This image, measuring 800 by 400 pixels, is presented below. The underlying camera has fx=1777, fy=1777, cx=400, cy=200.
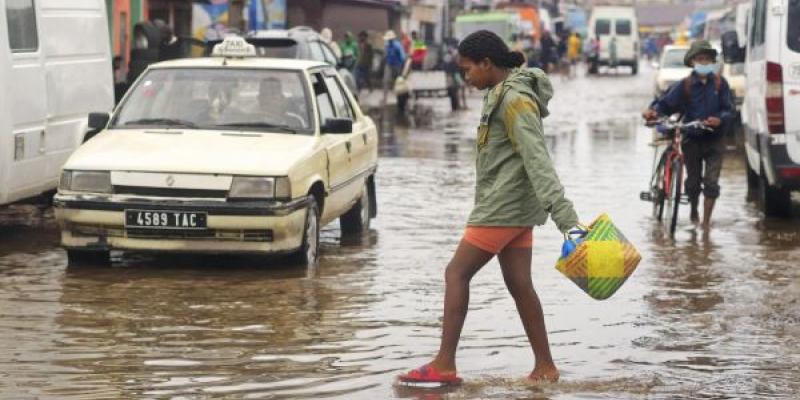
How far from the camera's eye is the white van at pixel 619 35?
77.9 m

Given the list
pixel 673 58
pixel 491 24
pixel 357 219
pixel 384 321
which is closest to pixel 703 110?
pixel 357 219

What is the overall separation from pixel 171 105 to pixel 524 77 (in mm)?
5462

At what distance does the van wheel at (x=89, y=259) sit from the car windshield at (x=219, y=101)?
1.01 m

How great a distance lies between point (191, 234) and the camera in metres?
11.4

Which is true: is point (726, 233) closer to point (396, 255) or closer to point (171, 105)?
point (396, 255)

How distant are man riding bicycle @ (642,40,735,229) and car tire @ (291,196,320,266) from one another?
3915 mm

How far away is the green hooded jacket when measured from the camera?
293 inches

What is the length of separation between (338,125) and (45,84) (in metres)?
2.78

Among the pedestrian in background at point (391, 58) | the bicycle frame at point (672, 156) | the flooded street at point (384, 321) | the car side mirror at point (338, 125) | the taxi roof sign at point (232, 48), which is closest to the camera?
the flooded street at point (384, 321)

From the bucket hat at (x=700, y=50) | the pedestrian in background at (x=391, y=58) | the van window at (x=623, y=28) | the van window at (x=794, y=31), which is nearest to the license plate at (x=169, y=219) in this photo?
the bucket hat at (x=700, y=50)

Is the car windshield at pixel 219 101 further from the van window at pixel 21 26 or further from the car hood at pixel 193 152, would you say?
the van window at pixel 21 26

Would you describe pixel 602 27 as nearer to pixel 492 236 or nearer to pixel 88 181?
pixel 88 181

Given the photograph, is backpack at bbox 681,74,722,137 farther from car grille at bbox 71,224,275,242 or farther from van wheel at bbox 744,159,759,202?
car grille at bbox 71,224,275,242

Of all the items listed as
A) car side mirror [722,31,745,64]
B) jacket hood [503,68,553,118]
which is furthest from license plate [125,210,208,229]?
car side mirror [722,31,745,64]
